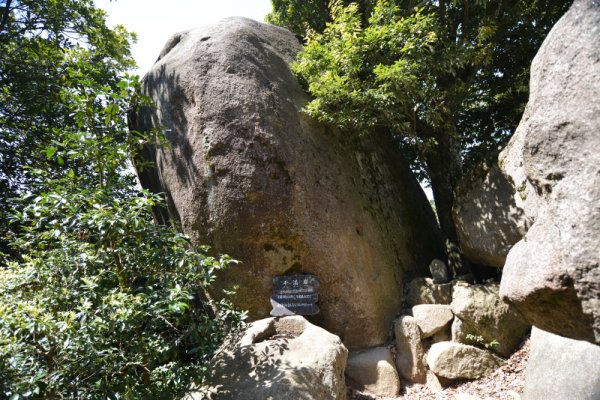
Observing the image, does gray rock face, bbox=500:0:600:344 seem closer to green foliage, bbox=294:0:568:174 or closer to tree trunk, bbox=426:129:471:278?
green foliage, bbox=294:0:568:174

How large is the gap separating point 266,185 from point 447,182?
386 cm

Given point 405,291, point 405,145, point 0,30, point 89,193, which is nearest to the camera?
point 89,193

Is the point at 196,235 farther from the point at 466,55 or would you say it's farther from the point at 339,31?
the point at 466,55

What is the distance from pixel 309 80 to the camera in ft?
21.8

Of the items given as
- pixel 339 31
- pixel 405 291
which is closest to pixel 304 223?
pixel 405 291

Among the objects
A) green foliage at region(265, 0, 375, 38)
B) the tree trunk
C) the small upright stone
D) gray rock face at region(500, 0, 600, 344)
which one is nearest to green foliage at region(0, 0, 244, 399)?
gray rock face at region(500, 0, 600, 344)

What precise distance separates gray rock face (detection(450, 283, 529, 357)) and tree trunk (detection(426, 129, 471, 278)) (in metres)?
1.18

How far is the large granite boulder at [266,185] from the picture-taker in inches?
221

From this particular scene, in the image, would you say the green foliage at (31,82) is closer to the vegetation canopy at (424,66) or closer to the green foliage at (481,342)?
the vegetation canopy at (424,66)

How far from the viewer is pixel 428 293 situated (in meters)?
6.27

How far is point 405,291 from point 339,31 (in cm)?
503

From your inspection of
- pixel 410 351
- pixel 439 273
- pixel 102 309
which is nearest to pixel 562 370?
pixel 410 351

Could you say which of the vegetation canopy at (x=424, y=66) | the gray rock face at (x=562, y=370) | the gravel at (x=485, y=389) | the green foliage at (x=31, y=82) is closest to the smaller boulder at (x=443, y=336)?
the gravel at (x=485, y=389)

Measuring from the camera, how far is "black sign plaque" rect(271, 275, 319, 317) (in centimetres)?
538
